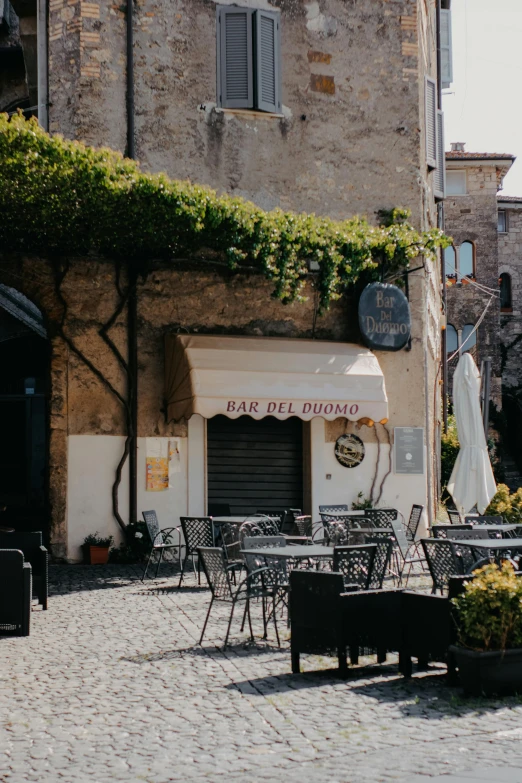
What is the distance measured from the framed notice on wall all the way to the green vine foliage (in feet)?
9.14

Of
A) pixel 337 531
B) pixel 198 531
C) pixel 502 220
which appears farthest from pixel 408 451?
pixel 502 220

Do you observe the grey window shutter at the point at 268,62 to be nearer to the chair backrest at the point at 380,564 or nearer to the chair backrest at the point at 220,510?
the chair backrest at the point at 220,510

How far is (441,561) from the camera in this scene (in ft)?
33.3

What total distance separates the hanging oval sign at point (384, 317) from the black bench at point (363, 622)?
10.2m

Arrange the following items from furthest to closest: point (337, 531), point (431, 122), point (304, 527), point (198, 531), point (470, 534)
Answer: point (431, 122)
point (304, 527)
point (198, 531)
point (337, 531)
point (470, 534)

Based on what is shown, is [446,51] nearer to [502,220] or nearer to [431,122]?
[431,122]

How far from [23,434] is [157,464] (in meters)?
8.92

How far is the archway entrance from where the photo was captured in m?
23.3

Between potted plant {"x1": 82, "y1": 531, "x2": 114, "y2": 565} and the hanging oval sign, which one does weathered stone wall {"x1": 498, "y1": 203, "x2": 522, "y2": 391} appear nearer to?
the hanging oval sign

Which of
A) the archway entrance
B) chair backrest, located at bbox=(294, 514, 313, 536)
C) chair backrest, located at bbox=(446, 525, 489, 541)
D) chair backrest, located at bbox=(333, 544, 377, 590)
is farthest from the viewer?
the archway entrance

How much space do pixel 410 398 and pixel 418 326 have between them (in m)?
1.34

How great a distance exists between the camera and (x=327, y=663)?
836 centimetres

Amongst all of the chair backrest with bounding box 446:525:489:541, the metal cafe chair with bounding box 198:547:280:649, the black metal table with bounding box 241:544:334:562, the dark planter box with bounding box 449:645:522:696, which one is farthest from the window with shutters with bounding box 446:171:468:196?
the dark planter box with bounding box 449:645:522:696

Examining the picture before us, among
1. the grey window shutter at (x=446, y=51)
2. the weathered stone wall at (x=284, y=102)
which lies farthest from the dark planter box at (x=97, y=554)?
the grey window shutter at (x=446, y=51)
